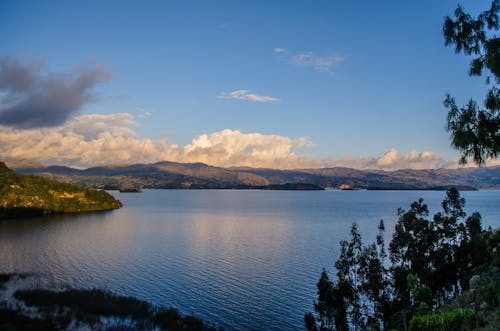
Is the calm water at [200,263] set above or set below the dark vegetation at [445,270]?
below

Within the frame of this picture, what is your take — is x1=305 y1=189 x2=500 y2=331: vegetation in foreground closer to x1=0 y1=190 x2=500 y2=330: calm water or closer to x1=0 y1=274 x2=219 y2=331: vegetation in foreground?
x1=0 y1=190 x2=500 y2=330: calm water

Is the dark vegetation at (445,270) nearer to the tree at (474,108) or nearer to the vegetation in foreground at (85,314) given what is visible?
the tree at (474,108)

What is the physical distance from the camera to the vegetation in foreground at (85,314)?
138ft

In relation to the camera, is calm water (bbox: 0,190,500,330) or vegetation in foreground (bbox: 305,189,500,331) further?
calm water (bbox: 0,190,500,330)

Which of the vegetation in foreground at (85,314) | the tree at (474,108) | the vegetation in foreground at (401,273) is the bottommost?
the vegetation in foreground at (85,314)

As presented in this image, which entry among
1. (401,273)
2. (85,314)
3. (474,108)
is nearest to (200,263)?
(85,314)

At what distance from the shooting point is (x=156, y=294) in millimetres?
57281

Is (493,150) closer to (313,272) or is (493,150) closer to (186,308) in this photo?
(186,308)

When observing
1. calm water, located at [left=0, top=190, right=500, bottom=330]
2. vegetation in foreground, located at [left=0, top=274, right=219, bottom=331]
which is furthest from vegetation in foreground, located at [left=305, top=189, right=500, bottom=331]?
vegetation in foreground, located at [left=0, top=274, right=219, bottom=331]

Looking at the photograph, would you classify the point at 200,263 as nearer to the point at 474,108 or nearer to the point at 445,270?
the point at 445,270

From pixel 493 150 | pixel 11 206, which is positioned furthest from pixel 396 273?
pixel 11 206

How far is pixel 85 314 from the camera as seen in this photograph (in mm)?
46250

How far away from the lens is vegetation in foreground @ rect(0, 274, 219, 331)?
42156mm

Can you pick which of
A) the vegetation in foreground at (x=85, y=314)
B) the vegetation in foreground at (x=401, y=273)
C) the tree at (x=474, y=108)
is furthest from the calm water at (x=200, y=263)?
the tree at (x=474, y=108)
